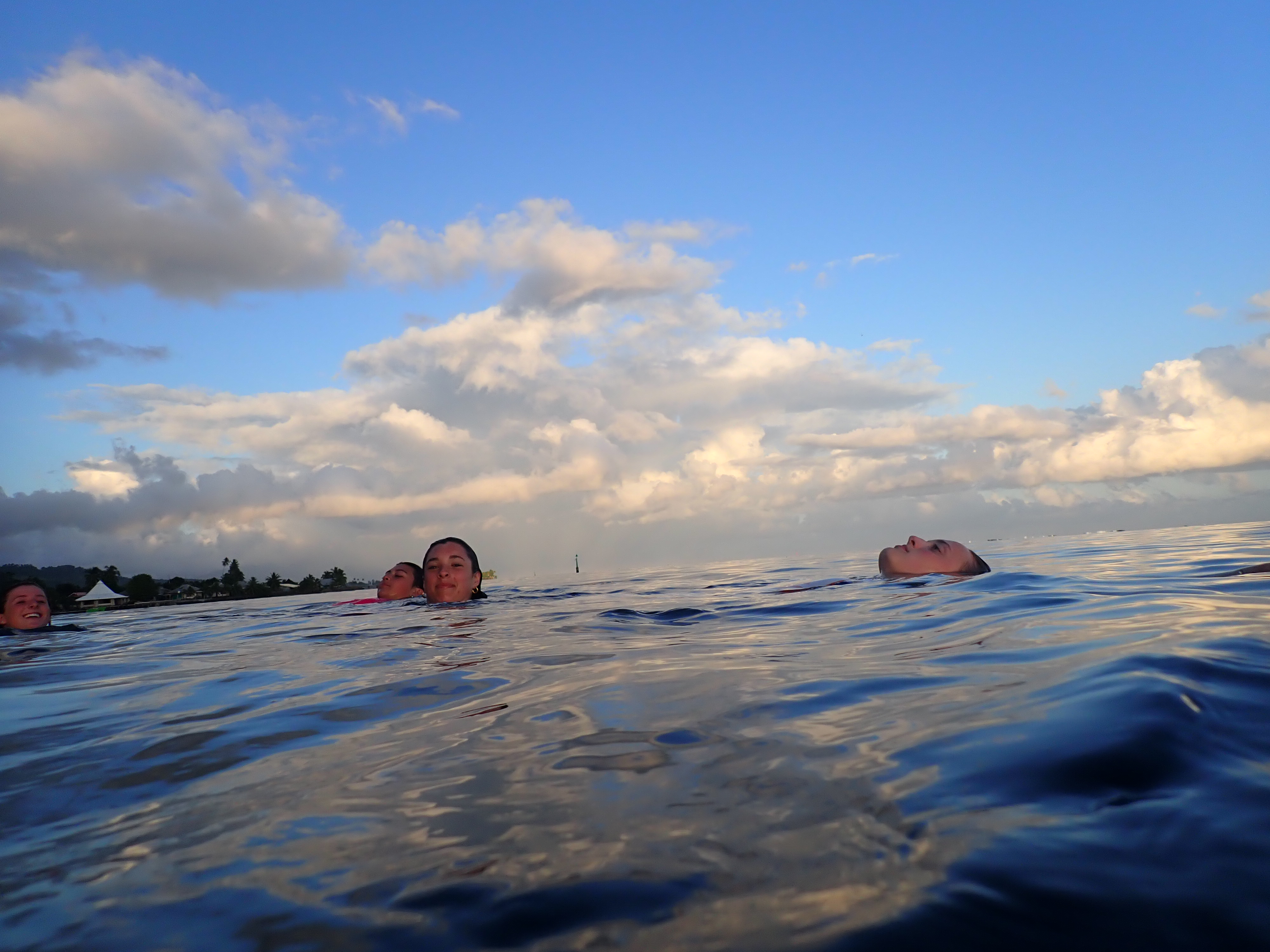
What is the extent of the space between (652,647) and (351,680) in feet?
7.08

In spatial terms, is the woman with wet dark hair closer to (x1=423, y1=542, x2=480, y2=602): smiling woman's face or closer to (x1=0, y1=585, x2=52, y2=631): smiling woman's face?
(x1=423, y1=542, x2=480, y2=602): smiling woman's face

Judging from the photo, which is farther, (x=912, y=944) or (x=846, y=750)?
(x=846, y=750)

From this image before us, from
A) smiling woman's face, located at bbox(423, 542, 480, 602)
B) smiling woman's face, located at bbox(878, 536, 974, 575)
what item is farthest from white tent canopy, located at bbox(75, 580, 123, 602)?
smiling woman's face, located at bbox(878, 536, 974, 575)

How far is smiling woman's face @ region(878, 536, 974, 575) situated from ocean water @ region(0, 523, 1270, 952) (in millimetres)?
5927

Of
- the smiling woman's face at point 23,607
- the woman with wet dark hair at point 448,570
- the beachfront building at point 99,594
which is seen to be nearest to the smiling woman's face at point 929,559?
the woman with wet dark hair at point 448,570

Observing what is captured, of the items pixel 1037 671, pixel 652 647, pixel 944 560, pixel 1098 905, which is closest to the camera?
pixel 1098 905

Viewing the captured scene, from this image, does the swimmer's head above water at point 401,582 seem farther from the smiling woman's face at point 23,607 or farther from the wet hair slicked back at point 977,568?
the wet hair slicked back at point 977,568

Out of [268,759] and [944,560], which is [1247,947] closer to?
[268,759]

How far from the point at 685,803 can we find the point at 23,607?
14.3 metres

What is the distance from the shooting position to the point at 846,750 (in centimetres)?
223

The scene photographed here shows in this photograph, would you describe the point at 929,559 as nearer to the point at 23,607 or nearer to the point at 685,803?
the point at 685,803

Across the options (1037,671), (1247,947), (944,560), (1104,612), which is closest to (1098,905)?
(1247,947)

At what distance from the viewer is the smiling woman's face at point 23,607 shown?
1155 cm

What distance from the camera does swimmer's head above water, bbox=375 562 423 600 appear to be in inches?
575
